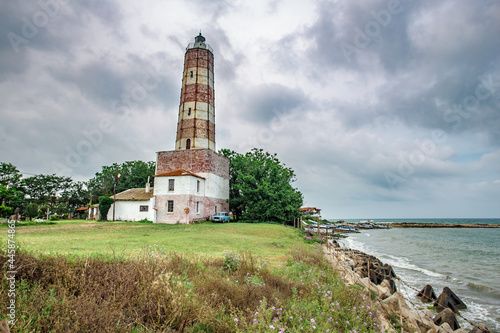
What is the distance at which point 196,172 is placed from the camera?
3341 centimetres

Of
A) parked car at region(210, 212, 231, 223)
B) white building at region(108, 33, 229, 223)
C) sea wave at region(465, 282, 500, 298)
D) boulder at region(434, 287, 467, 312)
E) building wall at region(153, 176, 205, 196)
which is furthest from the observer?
parked car at region(210, 212, 231, 223)

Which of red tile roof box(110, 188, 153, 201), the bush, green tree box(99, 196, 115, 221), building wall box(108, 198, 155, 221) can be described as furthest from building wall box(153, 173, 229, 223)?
the bush

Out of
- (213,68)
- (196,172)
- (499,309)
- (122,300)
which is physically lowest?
(499,309)

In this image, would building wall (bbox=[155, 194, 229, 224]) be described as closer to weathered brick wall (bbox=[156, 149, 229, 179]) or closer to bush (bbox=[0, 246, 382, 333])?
weathered brick wall (bbox=[156, 149, 229, 179])

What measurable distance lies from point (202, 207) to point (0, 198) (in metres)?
21.1

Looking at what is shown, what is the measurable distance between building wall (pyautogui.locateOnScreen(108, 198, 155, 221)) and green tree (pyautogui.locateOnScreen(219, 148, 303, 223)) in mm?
10867

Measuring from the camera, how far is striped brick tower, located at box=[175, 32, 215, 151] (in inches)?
1331

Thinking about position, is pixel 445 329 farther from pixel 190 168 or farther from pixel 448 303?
pixel 190 168

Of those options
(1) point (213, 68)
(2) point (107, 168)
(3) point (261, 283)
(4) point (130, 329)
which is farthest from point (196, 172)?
(2) point (107, 168)

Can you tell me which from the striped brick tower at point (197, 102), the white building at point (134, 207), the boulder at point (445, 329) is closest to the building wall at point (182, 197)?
the white building at point (134, 207)

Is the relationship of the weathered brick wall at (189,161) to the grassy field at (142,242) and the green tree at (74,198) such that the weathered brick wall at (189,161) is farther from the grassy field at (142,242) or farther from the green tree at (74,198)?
the green tree at (74,198)

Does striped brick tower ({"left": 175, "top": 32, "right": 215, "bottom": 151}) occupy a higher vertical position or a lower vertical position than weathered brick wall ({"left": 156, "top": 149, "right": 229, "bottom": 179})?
higher

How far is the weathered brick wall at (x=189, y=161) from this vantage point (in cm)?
3344

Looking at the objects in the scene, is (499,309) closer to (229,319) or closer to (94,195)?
(229,319)
